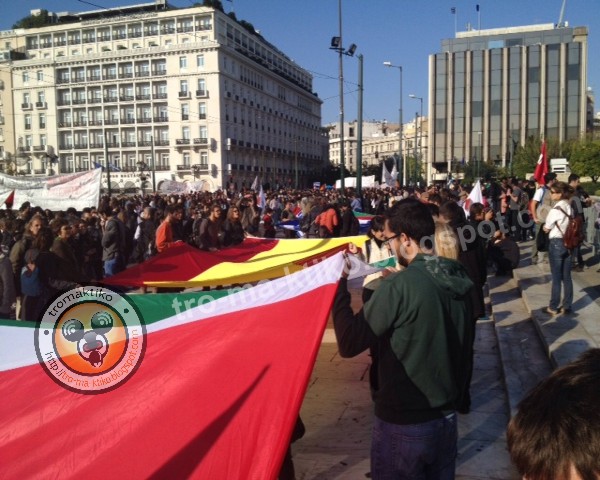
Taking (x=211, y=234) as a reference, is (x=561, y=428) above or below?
above

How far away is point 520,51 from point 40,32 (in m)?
64.4

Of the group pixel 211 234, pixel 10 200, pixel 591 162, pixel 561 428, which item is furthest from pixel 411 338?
pixel 591 162

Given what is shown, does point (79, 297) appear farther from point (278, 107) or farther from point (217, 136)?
point (278, 107)

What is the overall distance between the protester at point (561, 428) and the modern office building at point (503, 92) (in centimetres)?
7047

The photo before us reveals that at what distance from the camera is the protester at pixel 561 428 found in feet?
3.62

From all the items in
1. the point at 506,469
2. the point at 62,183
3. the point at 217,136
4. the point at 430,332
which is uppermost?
the point at 217,136

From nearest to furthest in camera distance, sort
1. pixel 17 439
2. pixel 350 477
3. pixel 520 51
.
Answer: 1. pixel 17 439
2. pixel 350 477
3. pixel 520 51

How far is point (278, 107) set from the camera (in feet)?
303

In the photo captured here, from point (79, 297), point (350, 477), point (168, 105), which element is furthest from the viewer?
point (168, 105)

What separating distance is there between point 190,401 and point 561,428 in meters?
2.10

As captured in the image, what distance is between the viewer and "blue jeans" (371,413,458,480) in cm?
252

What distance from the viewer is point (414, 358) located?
2.55 metres

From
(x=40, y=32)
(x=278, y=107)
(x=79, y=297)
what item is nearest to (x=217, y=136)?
(x=278, y=107)

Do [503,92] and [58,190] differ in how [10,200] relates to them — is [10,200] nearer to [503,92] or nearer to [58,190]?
[58,190]
